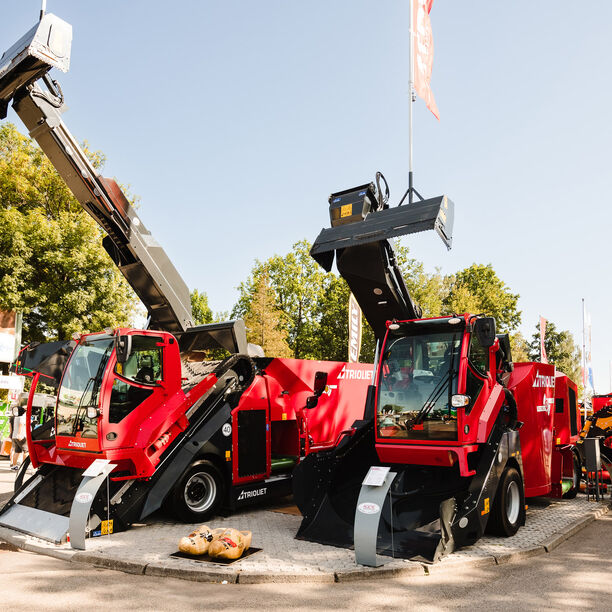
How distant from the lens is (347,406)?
11.1 m

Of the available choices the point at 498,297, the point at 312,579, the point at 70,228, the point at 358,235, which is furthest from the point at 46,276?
the point at 498,297

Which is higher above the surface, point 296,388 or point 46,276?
point 46,276

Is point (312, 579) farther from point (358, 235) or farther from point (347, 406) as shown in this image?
point (347, 406)

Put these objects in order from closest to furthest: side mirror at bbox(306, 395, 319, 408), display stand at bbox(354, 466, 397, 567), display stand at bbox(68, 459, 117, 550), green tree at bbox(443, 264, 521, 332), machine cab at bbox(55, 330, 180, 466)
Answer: display stand at bbox(354, 466, 397, 567) < display stand at bbox(68, 459, 117, 550) < machine cab at bbox(55, 330, 180, 466) < side mirror at bbox(306, 395, 319, 408) < green tree at bbox(443, 264, 521, 332)

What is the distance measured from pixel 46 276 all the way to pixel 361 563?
17.1m

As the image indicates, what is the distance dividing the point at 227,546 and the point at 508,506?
148 inches

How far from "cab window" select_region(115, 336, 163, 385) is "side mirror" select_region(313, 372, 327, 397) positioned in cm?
274

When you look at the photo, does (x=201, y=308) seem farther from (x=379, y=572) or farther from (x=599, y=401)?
(x=379, y=572)

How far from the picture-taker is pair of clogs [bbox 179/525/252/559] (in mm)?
6141

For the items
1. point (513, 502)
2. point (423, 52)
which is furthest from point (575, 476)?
point (423, 52)

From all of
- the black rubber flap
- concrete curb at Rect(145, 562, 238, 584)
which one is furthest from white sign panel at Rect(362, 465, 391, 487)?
the black rubber flap

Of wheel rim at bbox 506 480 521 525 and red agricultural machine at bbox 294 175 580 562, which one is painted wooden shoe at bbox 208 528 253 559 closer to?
red agricultural machine at bbox 294 175 580 562

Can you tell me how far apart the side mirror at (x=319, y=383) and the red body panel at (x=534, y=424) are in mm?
3000

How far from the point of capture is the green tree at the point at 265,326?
103 feet
